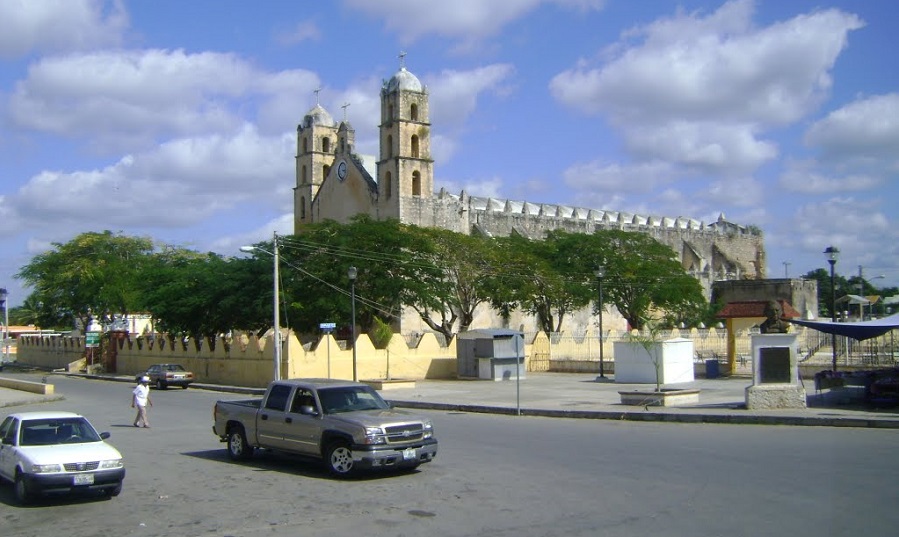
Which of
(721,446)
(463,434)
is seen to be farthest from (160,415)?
(721,446)

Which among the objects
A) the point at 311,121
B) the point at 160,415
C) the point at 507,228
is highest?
the point at 311,121

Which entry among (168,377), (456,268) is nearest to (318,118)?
(456,268)

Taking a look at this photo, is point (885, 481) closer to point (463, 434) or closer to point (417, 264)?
point (463, 434)

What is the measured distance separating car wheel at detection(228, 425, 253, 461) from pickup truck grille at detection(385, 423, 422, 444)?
3084mm

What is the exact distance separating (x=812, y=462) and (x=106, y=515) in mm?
9560

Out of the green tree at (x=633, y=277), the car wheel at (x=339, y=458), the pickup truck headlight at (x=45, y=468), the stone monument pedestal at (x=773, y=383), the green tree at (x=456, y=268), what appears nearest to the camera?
the pickup truck headlight at (x=45, y=468)

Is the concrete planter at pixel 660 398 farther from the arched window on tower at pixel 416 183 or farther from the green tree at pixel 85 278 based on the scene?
the green tree at pixel 85 278

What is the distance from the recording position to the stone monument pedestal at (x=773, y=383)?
19.7 meters

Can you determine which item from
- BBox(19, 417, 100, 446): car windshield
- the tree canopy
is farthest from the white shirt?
the tree canopy

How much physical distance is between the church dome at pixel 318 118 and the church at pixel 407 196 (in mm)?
78

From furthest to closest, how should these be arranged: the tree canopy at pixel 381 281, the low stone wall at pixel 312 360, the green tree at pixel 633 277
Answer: the green tree at pixel 633 277
the tree canopy at pixel 381 281
the low stone wall at pixel 312 360

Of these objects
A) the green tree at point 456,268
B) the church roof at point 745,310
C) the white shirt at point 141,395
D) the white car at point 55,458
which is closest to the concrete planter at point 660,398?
the church roof at point 745,310

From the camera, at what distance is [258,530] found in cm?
968

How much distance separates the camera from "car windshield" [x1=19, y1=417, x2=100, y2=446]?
11.7 meters
